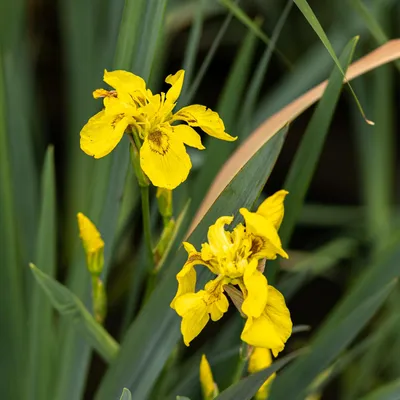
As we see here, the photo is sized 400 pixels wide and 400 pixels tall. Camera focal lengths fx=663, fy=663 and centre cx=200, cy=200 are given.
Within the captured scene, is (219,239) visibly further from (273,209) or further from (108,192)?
(108,192)

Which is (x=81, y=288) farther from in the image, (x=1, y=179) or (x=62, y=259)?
(x=62, y=259)

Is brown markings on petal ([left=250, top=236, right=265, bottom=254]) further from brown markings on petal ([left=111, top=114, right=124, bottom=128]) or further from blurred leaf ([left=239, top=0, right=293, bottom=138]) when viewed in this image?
blurred leaf ([left=239, top=0, right=293, bottom=138])

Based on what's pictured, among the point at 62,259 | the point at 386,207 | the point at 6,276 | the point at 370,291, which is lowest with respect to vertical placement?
the point at 386,207

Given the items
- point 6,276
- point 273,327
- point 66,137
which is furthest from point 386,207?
point 273,327

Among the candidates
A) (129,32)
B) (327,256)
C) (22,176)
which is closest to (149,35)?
(129,32)

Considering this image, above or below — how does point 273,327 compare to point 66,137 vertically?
below

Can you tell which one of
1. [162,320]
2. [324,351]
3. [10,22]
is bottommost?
[324,351]
